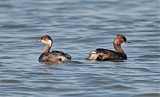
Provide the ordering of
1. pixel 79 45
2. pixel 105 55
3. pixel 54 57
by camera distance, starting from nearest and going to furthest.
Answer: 1. pixel 54 57
2. pixel 105 55
3. pixel 79 45

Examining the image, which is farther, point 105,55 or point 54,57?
point 105,55

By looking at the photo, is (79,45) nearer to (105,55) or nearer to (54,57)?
(105,55)

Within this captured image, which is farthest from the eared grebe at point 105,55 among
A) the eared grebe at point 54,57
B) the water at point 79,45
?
the eared grebe at point 54,57

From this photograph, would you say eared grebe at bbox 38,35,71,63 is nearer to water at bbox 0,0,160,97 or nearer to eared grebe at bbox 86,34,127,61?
water at bbox 0,0,160,97

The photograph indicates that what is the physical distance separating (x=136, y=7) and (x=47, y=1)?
4.38 m

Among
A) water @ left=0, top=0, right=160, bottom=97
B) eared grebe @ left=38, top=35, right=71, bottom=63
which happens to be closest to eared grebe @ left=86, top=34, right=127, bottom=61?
water @ left=0, top=0, right=160, bottom=97

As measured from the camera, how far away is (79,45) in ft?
60.3

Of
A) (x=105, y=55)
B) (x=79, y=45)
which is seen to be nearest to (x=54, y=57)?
(x=105, y=55)

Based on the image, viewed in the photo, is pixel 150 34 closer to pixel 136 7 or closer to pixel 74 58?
pixel 74 58

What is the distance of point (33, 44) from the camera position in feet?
61.1

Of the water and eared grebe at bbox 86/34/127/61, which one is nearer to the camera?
the water

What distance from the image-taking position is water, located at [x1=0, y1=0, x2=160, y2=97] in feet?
41.7

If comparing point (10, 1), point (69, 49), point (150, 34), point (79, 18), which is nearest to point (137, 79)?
point (69, 49)

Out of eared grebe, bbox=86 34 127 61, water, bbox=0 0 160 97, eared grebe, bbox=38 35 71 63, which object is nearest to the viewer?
water, bbox=0 0 160 97
